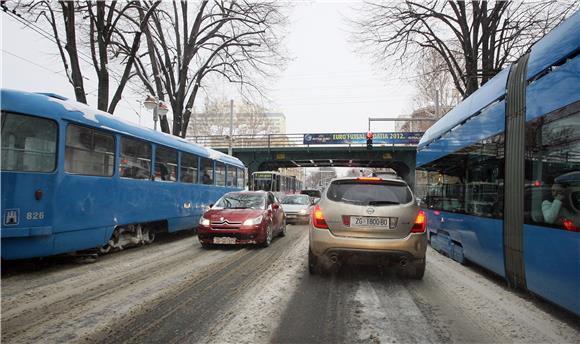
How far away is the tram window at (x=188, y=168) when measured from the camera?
37.7ft

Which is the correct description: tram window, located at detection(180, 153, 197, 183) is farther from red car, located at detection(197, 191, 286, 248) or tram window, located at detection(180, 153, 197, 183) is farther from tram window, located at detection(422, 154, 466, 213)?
tram window, located at detection(422, 154, 466, 213)

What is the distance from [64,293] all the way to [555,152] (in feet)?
20.3

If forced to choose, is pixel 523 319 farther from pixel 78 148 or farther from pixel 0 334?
pixel 78 148

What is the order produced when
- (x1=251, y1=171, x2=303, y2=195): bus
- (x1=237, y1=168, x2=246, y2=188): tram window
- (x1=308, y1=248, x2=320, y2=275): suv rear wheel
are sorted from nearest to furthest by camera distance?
(x1=308, y1=248, x2=320, y2=275): suv rear wheel → (x1=237, y1=168, x2=246, y2=188): tram window → (x1=251, y1=171, x2=303, y2=195): bus

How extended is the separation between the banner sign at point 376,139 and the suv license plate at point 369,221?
92.7 feet

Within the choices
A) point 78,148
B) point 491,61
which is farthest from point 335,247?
point 491,61

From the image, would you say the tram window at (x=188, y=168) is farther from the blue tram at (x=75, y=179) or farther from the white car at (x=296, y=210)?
the white car at (x=296, y=210)

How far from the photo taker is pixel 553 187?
400 centimetres

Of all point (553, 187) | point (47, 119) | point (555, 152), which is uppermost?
point (47, 119)

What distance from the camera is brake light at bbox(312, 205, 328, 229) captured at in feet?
18.8

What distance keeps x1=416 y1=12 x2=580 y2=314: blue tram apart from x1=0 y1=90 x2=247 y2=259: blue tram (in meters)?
6.88

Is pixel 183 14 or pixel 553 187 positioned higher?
pixel 183 14

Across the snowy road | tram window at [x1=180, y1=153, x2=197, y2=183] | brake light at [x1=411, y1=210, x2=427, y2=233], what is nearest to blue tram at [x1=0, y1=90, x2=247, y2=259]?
the snowy road

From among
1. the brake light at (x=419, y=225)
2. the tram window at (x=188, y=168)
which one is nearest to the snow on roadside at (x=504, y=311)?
the brake light at (x=419, y=225)
